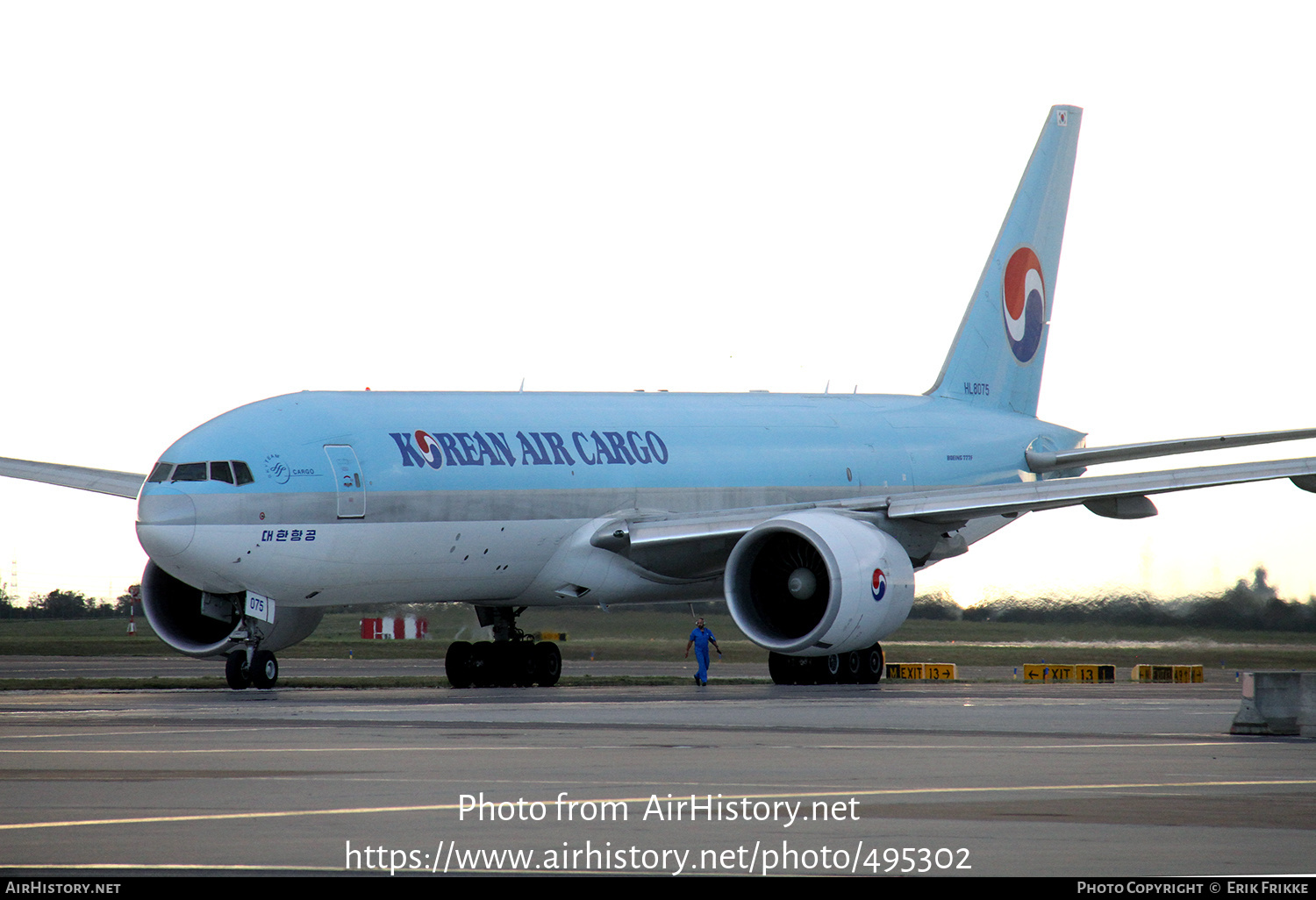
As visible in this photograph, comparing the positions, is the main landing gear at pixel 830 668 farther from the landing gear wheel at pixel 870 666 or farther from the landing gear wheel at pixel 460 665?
the landing gear wheel at pixel 460 665

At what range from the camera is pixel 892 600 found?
79.9 ft

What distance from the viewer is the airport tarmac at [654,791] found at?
7973 mm

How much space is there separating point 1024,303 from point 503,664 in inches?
533

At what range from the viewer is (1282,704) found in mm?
15609

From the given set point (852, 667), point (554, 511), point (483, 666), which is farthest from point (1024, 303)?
point (483, 666)

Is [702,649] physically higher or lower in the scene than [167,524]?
lower

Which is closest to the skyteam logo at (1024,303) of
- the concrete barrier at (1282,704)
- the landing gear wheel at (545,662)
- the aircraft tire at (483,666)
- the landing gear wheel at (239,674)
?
the landing gear wheel at (545,662)

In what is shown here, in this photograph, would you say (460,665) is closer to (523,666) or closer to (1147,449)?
(523,666)

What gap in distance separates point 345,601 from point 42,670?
30.7 ft

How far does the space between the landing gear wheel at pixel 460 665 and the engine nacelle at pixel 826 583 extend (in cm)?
406

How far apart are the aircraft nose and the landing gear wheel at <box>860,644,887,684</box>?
940 cm

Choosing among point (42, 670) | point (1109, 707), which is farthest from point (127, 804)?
point (42, 670)
